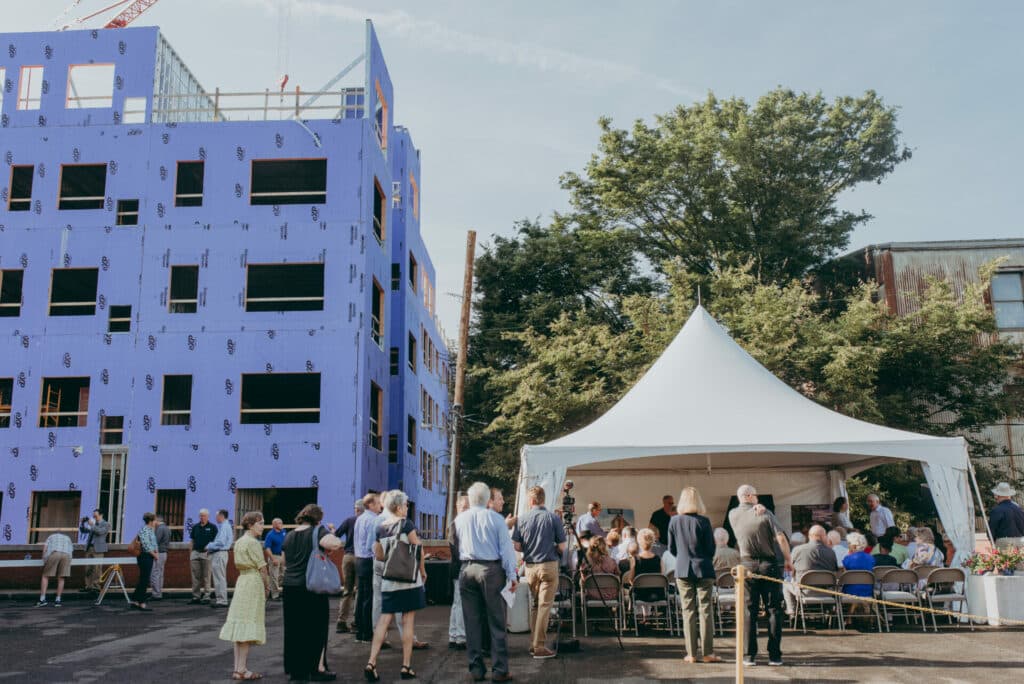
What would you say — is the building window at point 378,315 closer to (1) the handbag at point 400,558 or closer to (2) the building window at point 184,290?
(2) the building window at point 184,290

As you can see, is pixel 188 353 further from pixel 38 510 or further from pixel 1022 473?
pixel 1022 473

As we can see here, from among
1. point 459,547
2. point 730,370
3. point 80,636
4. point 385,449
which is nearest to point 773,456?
point 730,370

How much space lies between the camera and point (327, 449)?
24.0 metres

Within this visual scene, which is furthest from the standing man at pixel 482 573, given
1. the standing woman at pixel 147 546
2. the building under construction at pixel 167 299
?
the building under construction at pixel 167 299

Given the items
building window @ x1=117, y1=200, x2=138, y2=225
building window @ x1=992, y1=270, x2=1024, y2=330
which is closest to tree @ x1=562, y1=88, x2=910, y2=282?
building window @ x1=992, y1=270, x2=1024, y2=330

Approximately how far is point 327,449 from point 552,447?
40.8 feet

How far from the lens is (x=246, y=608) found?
28.2 ft

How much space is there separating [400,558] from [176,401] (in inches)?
758

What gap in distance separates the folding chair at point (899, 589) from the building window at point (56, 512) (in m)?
19.8

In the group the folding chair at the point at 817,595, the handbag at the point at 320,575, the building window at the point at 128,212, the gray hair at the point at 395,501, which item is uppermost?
the building window at the point at 128,212

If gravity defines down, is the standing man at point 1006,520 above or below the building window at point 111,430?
below

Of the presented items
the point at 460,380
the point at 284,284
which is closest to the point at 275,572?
the point at 460,380

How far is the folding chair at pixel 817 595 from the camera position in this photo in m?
11.7

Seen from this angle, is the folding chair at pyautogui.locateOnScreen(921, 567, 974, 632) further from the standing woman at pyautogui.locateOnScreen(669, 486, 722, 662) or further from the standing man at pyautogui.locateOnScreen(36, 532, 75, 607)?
the standing man at pyautogui.locateOnScreen(36, 532, 75, 607)
